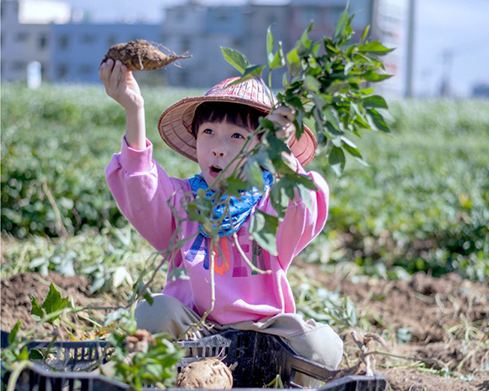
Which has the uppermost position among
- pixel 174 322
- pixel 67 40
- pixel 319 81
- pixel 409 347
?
pixel 67 40

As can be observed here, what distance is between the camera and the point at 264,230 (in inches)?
64.6

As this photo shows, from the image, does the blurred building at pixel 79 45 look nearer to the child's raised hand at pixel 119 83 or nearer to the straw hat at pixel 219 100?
the straw hat at pixel 219 100

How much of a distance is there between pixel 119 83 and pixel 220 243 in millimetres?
613

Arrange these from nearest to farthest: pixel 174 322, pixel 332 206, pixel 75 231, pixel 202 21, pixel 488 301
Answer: pixel 174 322 → pixel 488 301 → pixel 75 231 → pixel 332 206 → pixel 202 21

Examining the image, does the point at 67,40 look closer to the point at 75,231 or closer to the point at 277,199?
the point at 75,231

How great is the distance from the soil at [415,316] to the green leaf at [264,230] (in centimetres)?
79

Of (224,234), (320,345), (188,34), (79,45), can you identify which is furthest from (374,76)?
(79,45)

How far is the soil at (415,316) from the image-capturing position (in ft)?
8.73

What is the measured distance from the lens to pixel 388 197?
21.7ft

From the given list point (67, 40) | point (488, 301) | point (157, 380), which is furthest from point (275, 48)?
point (67, 40)

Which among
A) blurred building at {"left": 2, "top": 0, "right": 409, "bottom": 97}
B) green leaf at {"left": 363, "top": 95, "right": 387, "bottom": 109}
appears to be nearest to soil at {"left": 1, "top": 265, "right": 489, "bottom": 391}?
green leaf at {"left": 363, "top": 95, "right": 387, "bottom": 109}

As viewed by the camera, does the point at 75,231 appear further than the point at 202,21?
No

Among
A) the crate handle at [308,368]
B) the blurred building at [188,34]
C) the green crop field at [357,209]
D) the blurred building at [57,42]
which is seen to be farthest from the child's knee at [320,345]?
the blurred building at [57,42]

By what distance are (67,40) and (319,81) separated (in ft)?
206
